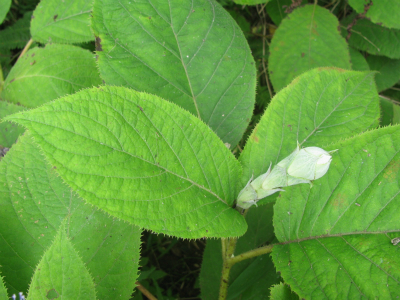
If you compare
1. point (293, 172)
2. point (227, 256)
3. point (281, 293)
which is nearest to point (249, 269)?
point (227, 256)

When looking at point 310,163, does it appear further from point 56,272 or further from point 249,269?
point 249,269

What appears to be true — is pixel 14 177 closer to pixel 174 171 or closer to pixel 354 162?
pixel 174 171

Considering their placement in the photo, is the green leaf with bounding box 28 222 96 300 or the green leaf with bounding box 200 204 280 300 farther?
the green leaf with bounding box 200 204 280 300

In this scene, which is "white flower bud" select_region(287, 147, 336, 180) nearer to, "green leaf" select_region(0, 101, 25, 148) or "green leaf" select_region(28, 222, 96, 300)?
"green leaf" select_region(28, 222, 96, 300)

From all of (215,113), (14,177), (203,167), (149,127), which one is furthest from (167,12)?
(14,177)

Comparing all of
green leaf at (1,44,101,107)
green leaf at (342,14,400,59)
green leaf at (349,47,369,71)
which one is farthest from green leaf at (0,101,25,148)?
green leaf at (342,14,400,59)

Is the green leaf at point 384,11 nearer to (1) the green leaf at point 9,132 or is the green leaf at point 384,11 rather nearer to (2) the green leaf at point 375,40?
(2) the green leaf at point 375,40

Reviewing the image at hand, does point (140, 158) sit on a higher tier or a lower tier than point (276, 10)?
lower
